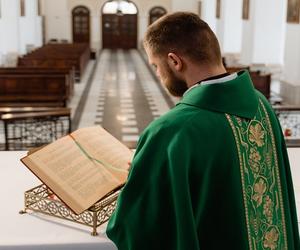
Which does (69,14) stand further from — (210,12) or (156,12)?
(210,12)

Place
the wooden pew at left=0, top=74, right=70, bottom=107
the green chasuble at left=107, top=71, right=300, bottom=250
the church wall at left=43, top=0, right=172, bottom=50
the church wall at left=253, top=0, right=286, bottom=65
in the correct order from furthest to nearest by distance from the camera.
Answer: the church wall at left=43, top=0, right=172, bottom=50 → the church wall at left=253, top=0, right=286, bottom=65 → the wooden pew at left=0, top=74, right=70, bottom=107 → the green chasuble at left=107, top=71, right=300, bottom=250

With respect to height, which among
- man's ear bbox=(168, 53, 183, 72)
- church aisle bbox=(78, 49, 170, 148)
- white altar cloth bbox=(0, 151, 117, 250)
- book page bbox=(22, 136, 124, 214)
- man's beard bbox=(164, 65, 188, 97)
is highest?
man's ear bbox=(168, 53, 183, 72)

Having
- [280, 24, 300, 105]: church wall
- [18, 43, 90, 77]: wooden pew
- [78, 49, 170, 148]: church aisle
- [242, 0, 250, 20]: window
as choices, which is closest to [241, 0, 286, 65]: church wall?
[242, 0, 250, 20]: window

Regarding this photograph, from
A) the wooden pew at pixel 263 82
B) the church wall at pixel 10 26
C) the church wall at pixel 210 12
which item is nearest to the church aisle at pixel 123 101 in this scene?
the wooden pew at pixel 263 82

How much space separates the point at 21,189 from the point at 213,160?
1317mm

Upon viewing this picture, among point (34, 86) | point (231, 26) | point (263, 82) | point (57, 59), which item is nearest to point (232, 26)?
point (231, 26)

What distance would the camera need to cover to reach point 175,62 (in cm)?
188

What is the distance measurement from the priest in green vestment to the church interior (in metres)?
0.47

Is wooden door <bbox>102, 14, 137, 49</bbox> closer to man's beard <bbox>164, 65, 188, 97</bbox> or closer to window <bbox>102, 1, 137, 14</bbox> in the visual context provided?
window <bbox>102, 1, 137, 14</bbox>

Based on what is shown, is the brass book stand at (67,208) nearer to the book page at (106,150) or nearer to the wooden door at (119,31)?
the book page at (106,150)

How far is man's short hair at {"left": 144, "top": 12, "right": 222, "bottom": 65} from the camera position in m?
1.87

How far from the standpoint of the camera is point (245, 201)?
2.01 metres

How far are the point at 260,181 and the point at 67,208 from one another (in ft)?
2.81

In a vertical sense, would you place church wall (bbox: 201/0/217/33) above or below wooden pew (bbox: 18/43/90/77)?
above
